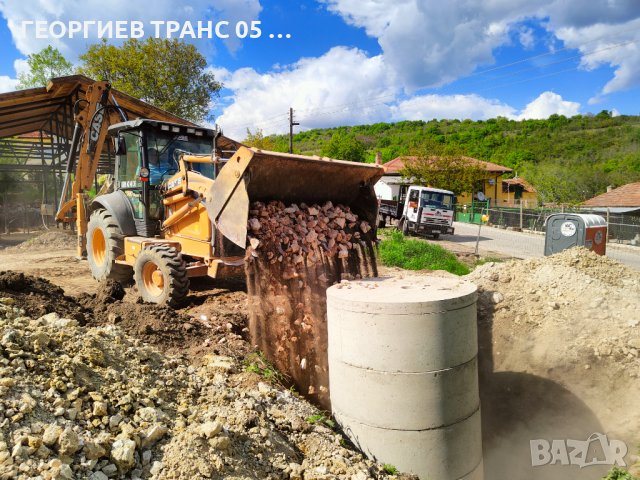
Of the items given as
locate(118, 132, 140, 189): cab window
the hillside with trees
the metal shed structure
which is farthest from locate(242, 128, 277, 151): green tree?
locate(118, 132, 140, 189): cab window

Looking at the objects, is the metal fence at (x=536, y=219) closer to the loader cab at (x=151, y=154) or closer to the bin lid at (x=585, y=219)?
the bin lid at (x=585, y=219)

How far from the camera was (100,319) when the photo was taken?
18.3 feet

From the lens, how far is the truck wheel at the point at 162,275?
6656 millimetres

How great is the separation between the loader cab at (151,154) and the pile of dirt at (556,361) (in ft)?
15.5

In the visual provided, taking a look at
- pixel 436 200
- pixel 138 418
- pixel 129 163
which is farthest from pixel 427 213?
pixel 138 418

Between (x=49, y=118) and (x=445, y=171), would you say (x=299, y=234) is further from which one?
(x=445, y=171)

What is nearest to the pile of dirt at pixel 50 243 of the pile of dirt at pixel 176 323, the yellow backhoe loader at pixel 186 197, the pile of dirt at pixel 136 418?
the yellow backhoe loader at pixel 186 197

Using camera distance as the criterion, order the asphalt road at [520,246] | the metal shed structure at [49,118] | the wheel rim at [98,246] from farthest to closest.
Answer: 1. the asphalt road at [520,246]
2. the metal shed structure at [49,118]
3. the wheel rim at [98,246]

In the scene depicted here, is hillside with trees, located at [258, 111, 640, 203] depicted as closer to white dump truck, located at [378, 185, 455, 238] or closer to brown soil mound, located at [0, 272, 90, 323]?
white dump truck, located at [378, 185, 455, 238]

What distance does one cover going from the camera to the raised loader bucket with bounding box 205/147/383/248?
4.70m

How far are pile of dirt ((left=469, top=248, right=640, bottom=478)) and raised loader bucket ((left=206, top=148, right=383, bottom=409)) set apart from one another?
1809 millimetres

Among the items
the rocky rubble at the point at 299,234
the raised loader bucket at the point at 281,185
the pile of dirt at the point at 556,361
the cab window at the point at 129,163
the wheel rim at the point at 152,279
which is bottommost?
the pile of dirt at the point at 556,361

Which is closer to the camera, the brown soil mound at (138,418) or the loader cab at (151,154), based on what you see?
the brown soil mound at (138,418)

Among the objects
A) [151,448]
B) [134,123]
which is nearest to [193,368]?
[151,448]
